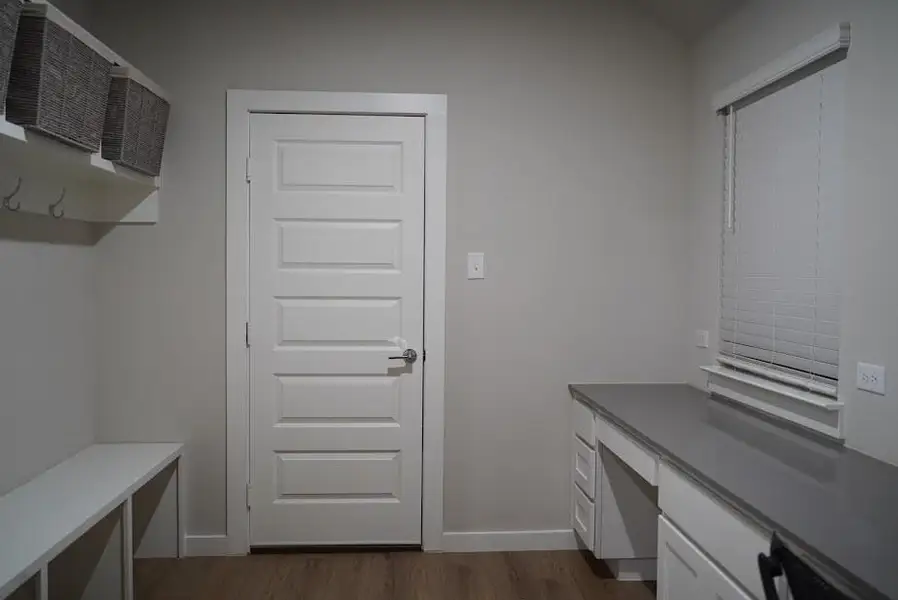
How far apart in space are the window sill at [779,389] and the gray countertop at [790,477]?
12cm

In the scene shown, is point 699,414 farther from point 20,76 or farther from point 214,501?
point 20,76

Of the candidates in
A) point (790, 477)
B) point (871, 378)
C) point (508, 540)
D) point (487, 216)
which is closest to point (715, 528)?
point (790, 477)

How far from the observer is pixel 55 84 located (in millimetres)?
2125

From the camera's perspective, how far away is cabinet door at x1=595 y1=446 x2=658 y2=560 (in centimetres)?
309

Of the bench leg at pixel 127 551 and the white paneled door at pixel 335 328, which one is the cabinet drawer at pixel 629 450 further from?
the bench leg at pixel 127 551

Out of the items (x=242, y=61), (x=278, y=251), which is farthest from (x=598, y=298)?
(x=242, y=61)

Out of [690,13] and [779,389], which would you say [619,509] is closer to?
[779,389]

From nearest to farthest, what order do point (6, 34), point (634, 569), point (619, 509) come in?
point (6, 34), point (619, 509), point (634, 569)

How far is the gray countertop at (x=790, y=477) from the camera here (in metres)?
1.45

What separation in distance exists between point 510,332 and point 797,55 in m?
1.70

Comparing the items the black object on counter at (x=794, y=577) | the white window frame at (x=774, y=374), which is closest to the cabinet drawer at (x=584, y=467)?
the white window frame at (x=774, y=374)

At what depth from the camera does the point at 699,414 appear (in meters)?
2.80

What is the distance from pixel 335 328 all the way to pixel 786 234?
2006mm

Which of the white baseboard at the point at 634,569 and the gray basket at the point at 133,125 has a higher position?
the gray basket at the point at 133,125
